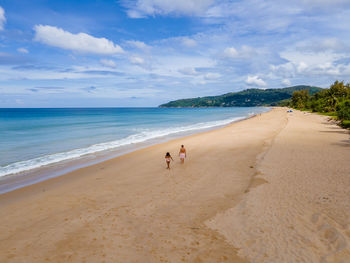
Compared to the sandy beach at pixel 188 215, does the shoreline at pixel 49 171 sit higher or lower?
lower

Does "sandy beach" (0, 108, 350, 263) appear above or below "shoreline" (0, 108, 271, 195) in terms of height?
above

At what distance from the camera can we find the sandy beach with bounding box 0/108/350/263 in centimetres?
604

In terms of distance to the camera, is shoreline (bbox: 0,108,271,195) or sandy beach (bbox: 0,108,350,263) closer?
sandy beach (bbox: 0,108,350,263)

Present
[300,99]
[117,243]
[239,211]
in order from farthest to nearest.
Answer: [300,99]
[239,211]
[117,243]

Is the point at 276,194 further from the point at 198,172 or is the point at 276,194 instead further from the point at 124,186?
the point at 124,186

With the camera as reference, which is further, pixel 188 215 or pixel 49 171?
pixel 49 171

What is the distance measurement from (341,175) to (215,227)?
8.36 m

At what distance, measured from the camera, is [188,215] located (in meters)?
8.10

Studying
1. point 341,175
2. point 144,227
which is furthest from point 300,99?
point 144,227

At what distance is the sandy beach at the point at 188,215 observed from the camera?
238 inches

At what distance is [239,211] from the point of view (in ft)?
26.5

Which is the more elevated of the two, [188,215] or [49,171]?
[188,215]

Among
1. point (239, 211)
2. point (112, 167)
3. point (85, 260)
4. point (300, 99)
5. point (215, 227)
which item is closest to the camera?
point (85, 260)

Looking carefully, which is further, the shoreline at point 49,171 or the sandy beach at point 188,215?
the shoreline at point 49,171
